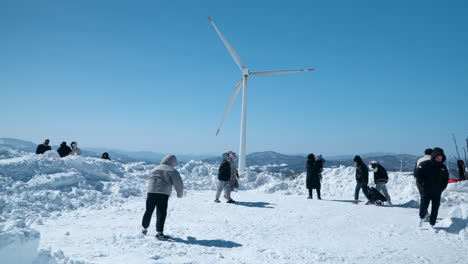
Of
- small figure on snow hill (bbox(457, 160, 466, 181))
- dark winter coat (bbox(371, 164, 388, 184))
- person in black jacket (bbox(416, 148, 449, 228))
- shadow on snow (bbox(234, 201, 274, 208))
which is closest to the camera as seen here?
person in black jacket (bbox(416, 148, 449, 228))

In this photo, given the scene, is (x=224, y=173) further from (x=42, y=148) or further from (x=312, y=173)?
(x=42, y=148)

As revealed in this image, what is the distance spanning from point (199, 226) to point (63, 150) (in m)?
13.2

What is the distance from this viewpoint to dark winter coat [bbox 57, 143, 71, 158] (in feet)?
57.9

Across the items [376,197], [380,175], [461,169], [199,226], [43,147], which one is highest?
[461,169]

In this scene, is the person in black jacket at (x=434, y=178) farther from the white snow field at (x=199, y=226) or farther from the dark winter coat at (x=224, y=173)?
the dark winter coat at (x=224, y=173)

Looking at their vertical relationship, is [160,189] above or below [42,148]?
below

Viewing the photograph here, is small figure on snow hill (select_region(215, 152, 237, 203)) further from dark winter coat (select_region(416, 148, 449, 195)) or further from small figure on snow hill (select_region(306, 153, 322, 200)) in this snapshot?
dark winter coat (select_region(416, 148, 449, 195))

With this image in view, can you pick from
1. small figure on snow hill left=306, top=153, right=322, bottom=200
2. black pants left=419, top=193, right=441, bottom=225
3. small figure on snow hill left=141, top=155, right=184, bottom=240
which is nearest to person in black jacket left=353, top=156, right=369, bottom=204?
small figure on snow hill left=306, top=153, right=322, bottom=200

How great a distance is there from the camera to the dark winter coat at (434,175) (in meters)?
7.95

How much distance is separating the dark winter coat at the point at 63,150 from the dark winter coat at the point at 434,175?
17889mm

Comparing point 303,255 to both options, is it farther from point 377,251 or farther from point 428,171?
point 428,171

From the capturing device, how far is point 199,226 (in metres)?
8.30

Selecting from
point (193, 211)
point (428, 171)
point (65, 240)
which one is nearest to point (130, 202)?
point (193, 211)

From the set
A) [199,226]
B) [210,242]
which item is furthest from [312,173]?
[210,242]
